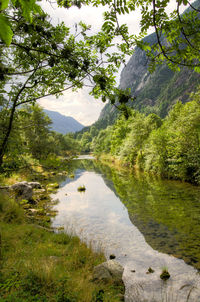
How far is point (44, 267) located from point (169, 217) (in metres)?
10.9

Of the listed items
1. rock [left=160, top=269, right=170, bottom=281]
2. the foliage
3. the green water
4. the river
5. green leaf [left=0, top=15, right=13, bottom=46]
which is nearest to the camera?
green leaf [left=0, top=15, right=13, bottom=46]

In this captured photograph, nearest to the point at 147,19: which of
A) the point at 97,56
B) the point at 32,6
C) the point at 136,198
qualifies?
the point at 97,56

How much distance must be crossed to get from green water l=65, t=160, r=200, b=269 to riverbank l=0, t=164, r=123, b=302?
3056mm

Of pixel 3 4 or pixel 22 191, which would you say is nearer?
pixel 3 4

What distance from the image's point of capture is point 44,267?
5.44 metres

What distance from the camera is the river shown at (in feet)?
23.0

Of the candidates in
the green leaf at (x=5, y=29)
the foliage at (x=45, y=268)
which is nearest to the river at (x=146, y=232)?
the foliage at (x=45, y=268)

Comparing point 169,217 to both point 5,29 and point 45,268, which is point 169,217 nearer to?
point 45,268

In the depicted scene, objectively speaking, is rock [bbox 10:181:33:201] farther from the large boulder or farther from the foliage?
the foliage

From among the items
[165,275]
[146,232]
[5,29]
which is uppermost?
[5,29]

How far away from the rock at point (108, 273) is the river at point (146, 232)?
0.58 m

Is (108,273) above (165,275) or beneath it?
above

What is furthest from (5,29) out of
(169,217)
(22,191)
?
(22,191)

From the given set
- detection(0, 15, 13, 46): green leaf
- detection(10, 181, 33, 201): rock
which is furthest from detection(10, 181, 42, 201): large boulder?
detection(0, 15, 13, 46): green leaf
